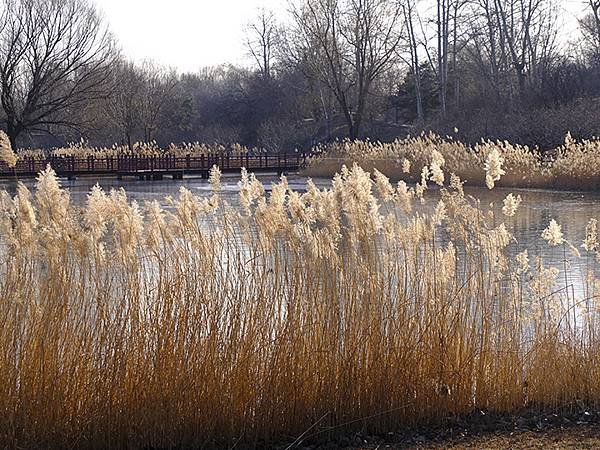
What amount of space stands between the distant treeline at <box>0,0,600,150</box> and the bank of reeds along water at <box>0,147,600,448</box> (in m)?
27.9

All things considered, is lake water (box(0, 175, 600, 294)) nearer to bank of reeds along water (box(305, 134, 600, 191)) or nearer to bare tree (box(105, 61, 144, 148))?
bank of reeds along water (box(305, 134, 600, 191))

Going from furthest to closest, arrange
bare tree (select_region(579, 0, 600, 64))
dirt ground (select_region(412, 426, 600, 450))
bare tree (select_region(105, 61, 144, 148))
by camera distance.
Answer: bare tree (select_region(105, 61, 144, 148)) < bare tree (select_region(579, 0, 600, 64)) < dirt ground (select_region(412, 426, 600, 450))

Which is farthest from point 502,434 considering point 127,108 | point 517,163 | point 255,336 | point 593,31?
point 127,108

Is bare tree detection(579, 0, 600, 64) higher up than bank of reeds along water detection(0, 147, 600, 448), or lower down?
higher up

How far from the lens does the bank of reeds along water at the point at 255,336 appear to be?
4.98m

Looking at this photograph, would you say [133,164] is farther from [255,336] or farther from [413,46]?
[255,336]

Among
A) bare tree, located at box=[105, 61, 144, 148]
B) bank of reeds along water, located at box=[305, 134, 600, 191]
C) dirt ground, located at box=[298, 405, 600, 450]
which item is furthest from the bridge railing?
dirt ground, located at box=[298, 405, 600, 450]

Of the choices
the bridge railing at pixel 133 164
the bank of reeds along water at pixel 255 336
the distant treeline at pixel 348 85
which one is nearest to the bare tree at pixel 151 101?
the distant treeline at pixel 348 85

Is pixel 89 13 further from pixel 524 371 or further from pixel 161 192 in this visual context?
pixel 524 371

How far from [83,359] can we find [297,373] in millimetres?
1256

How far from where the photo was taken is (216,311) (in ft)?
17.1

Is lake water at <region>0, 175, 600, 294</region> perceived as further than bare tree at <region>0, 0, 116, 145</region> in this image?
No

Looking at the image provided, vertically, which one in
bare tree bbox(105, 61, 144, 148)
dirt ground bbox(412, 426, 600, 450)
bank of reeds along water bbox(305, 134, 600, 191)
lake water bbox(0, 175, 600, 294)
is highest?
bare tree bbox(105, 61, 144, 148)

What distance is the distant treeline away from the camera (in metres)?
40.7
